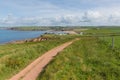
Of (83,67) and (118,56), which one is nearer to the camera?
(83,67)

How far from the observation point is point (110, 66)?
21.1 metres

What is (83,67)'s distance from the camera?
20828mm

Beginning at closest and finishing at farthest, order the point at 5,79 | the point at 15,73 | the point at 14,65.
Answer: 1. the point at 5,79
2. the point at 15,73
3. the point at 14,65

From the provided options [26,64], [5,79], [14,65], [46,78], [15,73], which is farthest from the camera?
[26,64]

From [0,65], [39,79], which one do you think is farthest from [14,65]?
[39,79]

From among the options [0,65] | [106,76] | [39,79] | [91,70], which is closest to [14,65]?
[0,65]

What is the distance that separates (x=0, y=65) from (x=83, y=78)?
8826 millimetres

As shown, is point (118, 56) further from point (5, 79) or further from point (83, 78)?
point (5, 79)

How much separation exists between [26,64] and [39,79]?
776 centimetres

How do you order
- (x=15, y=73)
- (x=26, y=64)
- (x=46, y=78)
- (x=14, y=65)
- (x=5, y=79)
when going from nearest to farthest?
(x=46, y=78) → (x=5, y=79) → (x=15, y=73) → (x=14, y=65) → (x=26, y=64)

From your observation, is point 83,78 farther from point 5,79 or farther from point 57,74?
point 5,79

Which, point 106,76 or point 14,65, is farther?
point 14,65

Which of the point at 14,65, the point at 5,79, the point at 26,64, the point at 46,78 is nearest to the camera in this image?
the point at 46,78

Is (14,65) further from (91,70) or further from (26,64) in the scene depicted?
(91,70)
